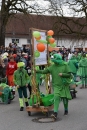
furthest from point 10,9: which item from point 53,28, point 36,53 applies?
point 36,53

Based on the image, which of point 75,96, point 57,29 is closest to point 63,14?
point 57,29

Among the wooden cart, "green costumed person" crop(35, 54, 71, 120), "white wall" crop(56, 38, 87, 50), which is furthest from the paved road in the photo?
"white wall" crop(56, 38, 87, 50)

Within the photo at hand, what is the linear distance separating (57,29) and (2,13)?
1131cm

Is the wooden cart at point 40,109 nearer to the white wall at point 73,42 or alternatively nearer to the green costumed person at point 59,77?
the green costumed person at point 59,77

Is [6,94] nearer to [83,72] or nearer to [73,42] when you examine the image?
[83,72]

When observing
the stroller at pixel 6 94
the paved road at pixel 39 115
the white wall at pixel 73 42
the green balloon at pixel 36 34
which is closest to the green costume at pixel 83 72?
the paved road at pixel 39 115

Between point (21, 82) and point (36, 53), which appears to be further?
point (21, 82)

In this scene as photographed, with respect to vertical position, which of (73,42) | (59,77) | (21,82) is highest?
(73,42)

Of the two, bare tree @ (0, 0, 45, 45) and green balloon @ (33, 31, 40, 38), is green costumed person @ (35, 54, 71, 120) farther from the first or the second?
bare tree @ (0, 0, 45, 45)

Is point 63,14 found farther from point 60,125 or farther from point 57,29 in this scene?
point 60,125

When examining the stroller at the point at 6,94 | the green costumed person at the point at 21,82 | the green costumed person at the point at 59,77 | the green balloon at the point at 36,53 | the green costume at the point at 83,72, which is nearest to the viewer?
the green costumed person at the point at 59,77

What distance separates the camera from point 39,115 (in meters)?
10.2

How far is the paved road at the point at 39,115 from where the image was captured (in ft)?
28.1

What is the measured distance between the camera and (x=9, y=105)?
12.2 m
